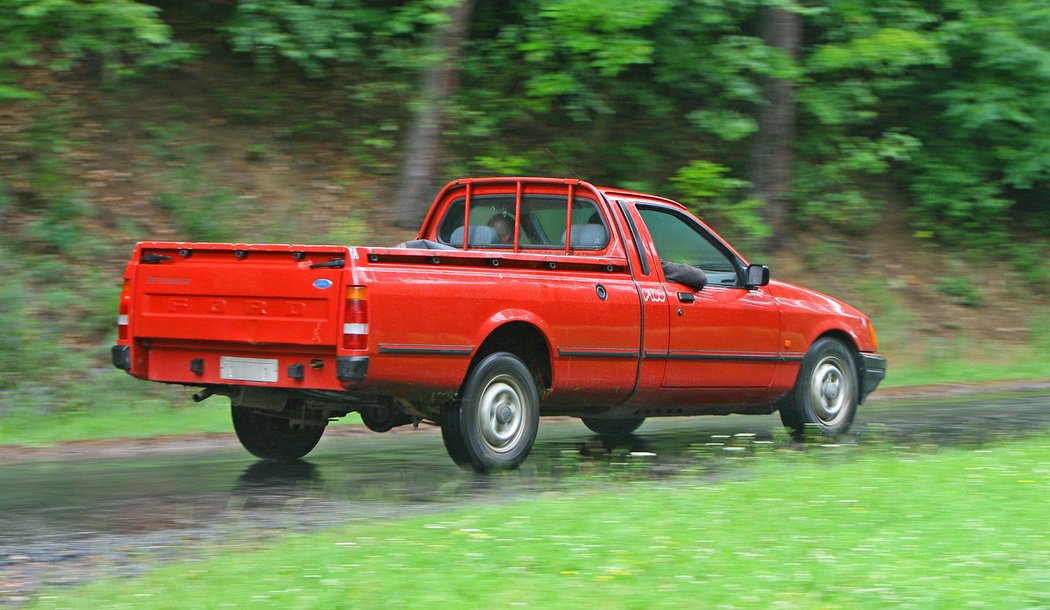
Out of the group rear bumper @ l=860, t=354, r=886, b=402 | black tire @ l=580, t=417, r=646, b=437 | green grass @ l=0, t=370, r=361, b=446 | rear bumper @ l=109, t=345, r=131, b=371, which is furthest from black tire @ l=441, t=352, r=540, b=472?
green grass @ l=0, t=370, r=361, b=446

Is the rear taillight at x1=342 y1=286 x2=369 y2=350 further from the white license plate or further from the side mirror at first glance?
the side mirror

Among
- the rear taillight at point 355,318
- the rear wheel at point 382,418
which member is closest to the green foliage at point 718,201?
the rear wheel at point 382,418

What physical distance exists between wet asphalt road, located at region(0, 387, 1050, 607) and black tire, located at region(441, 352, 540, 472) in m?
0.17

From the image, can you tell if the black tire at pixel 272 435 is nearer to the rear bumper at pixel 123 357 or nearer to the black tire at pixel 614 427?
the rear bumper at pixel 123 357

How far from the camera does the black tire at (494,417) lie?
8.97 m

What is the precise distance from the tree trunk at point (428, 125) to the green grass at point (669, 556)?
1012cm

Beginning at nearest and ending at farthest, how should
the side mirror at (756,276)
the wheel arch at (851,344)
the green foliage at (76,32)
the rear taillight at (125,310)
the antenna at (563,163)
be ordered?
the rear taillight at (125,310)
the side mirror at (756,276)
the wheel arch at (851,344)
the green foliage at (76,32)
the antenna at (563,163)

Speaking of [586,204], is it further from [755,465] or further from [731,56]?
[731,56]

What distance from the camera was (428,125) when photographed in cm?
1755

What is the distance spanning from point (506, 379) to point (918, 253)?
1490 centimetres

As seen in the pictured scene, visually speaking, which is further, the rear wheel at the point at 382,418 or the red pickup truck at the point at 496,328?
the rear wheel at the point at 382,418

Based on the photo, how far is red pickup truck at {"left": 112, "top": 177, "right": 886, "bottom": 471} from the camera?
27.3 feet

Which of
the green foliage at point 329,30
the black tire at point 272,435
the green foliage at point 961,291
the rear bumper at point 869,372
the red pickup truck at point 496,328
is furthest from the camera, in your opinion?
the green foliage at point 961,291

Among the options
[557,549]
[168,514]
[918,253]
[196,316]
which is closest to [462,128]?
[918,253]
